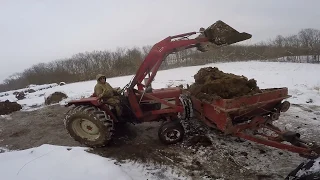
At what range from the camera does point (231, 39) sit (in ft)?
16.4

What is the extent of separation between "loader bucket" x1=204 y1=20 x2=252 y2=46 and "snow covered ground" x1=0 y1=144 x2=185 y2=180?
2.80m

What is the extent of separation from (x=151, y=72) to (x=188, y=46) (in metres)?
1.05

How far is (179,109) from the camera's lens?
6012mm

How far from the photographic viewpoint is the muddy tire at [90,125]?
5799 mm

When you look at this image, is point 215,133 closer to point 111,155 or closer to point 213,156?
point 213,156

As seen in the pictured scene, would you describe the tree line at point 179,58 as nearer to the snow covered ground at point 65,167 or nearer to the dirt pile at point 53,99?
the dirt pile at point 53,99

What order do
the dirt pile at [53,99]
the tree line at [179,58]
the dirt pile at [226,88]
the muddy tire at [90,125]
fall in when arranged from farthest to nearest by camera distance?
the tree line at [179,58]
the dirt pile at [53,99]
the muddy tire at [90,125]
the dirt pile at [226,88]

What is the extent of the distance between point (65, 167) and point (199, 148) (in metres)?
2.86

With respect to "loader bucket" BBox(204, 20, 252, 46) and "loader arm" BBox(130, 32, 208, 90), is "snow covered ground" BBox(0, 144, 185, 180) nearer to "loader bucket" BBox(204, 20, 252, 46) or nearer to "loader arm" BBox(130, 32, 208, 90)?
"loader arm" BBox(130, 32, 208, 90)

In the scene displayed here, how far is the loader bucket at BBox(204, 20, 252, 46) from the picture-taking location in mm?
4953

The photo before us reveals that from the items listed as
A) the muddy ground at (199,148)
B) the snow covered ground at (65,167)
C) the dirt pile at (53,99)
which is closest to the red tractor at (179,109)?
Answer: the muddy ground at (199,148)

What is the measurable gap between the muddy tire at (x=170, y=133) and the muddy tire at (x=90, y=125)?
1.18 metres

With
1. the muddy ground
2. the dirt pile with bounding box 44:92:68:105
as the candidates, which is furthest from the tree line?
the muddy ground

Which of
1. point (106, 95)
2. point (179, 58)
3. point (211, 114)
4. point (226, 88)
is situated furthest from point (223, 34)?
point (179, 58)
